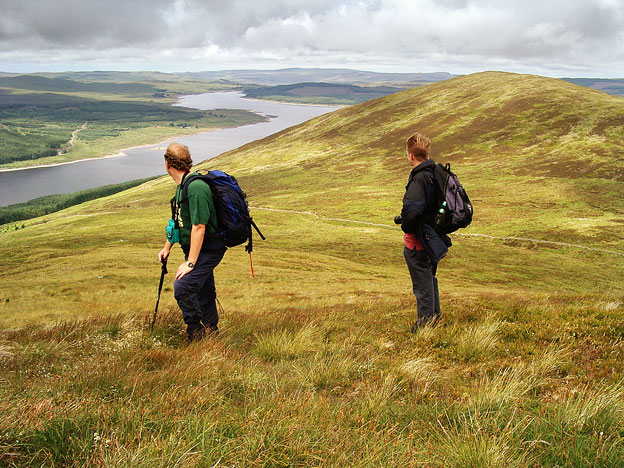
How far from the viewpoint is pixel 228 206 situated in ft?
23.7

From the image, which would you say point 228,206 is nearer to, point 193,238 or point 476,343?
point 193,238

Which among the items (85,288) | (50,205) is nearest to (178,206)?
(85,288)

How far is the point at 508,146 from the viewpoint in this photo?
4525 inches

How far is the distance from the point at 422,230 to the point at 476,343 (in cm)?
249

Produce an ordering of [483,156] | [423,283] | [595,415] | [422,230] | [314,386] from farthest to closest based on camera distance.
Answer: [483,156] → [423,283] → [422,230] → [314,386] → [595,415]

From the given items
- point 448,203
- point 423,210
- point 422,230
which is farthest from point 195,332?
point 448,203

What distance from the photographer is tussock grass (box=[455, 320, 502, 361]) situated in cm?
669

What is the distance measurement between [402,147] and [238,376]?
133m

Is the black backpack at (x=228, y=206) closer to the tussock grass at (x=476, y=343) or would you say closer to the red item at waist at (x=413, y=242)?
the red item at waist at (x=413, y=242)

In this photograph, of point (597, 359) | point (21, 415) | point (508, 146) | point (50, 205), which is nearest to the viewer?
point (21, 415)

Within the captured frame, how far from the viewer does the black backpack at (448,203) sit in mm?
7883

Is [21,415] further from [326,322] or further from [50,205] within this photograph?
[50,205]

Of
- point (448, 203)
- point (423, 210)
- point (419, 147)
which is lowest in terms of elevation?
point (423, 210)

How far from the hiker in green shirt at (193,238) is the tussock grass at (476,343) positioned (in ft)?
15.7
